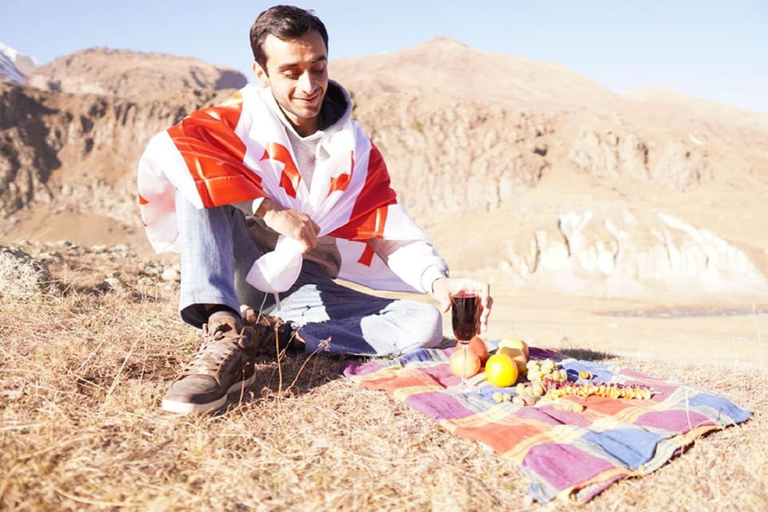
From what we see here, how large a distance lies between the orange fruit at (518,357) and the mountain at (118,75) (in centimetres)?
5221

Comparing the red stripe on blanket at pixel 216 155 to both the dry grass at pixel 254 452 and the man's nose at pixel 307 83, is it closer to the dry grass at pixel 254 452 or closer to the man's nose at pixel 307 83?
the man's nose at pixel 307 83

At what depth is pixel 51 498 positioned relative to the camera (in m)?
1.50

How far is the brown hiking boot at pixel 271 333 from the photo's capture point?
2727 mm

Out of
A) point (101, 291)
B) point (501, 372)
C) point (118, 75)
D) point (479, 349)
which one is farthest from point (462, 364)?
point (118, 75)

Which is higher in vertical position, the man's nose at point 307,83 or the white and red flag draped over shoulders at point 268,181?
the man's nose at point 307,83

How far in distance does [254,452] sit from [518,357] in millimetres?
1615

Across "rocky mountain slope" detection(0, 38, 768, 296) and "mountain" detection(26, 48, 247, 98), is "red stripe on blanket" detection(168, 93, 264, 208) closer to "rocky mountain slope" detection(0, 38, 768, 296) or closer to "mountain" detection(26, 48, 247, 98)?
"rocky mountain slope" detection(0, 38, 768, 296)

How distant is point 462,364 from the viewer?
278cm

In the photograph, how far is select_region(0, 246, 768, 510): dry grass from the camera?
1.61m

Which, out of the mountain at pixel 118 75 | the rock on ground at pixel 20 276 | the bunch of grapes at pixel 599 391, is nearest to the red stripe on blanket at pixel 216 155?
the bunch of grapes at pixel 599 391

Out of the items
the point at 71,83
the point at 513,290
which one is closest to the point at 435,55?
the point at 71,83

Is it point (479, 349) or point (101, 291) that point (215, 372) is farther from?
point (101, 291)

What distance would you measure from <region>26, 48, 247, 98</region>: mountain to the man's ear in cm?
5130

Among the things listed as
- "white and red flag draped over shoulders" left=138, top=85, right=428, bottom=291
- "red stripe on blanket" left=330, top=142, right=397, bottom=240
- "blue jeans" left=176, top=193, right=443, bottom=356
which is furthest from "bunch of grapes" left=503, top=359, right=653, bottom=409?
"red stripe on blanket" left=330, top=142, right=397, bottom=240
